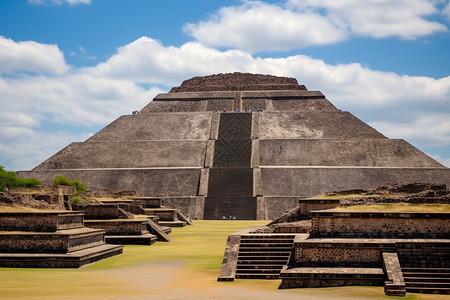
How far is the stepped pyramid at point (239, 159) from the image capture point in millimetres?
47156

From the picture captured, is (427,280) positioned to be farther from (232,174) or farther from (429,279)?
(232,174)

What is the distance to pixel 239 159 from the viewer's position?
53.9 metres

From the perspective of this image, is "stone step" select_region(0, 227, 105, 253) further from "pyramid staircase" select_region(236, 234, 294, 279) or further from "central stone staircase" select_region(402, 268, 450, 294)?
"central stone staircase" select_region(402, 268, 450, 294)

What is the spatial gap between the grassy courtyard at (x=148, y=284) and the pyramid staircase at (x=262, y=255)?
56cm

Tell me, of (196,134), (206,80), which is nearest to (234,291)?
(196,134)

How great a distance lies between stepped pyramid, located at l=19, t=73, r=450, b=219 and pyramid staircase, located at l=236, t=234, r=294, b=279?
87.4 ft

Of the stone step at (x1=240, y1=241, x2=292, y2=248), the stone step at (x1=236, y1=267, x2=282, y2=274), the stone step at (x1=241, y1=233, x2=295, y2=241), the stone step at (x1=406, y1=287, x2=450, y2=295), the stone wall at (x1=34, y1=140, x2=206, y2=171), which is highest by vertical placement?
the stone wall at (x1=34, y1=140, x2=206, y2=171)

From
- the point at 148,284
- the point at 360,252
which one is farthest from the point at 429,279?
the point at 148,284

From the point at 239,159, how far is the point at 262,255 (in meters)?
38.8

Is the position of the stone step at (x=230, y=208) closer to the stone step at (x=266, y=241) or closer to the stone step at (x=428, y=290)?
the stone step at (x=266, y=241)

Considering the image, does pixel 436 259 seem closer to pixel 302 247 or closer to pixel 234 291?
pixel 302 247

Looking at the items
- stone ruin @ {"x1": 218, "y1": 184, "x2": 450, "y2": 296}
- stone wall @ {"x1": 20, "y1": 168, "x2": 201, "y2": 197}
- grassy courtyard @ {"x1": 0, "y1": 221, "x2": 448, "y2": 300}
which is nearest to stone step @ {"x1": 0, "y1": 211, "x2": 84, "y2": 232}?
grassy courtyard @ {"x1": 0, "y1": 221, "x2": 448, "y2": 300}

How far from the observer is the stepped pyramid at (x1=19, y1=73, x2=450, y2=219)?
4716 centimetres

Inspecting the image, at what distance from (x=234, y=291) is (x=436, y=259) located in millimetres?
4288
